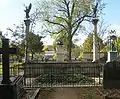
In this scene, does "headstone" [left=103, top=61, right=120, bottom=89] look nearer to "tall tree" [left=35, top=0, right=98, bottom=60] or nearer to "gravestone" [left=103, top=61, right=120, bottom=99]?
"gravestone" [left=103, top=61, right=120, bottom=99]

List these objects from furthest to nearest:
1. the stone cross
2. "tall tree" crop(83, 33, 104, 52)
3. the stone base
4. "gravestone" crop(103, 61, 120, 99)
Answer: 1. "tall tree" crop(83, 33, 104, 52)
2. "gravestone" crop(103, 61, 120, 99)
3. the stone cross
4. the stone base

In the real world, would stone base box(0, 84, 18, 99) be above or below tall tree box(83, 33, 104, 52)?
below

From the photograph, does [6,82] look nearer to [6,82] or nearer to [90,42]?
[6,82]

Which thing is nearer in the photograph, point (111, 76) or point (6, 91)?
point (6, 91)

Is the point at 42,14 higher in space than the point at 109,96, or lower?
higher

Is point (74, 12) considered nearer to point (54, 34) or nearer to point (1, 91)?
point (54, 34)

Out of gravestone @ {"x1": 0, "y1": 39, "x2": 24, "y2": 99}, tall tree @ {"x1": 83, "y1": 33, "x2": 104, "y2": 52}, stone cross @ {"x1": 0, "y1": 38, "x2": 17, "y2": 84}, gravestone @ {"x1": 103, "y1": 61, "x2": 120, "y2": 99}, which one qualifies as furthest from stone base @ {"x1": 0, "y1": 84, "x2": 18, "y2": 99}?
tall tree @ {"x1": 83, "y1": 33, "x2": 104, "y2": 52}

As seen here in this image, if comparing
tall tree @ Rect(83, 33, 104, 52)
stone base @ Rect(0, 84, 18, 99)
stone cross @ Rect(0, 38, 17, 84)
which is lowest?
stone base @ Rect(0, 84, 18, 99)

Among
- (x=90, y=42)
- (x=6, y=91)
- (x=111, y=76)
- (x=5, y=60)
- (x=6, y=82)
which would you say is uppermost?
(x=90, y=42)

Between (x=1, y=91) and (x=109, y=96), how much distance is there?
516 cm

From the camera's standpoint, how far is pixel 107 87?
14.7 m

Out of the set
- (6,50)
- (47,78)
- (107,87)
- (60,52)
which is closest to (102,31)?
(60,52)

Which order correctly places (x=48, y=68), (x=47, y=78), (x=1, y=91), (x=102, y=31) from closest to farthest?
1. (x=1, y=91)
2. (x=47, y=78)
3. (x=48, y=68)
4. (x=102, y=31)

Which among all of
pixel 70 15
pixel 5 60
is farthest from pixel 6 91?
pixel 70 15
